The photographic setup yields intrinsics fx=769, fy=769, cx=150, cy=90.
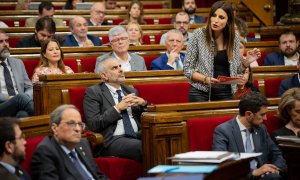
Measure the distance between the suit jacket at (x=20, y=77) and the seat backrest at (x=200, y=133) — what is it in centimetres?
153

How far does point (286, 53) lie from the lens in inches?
259

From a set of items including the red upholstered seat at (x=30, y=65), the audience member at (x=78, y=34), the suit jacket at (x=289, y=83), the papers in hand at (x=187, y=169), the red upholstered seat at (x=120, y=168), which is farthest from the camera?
the audience member at (x=78, y=34)

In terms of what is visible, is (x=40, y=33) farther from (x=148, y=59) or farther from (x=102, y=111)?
(x=102, y=111)

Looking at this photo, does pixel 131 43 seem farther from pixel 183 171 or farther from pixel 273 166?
pixel 183 171

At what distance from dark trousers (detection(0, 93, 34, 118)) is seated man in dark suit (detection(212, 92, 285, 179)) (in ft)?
4.56

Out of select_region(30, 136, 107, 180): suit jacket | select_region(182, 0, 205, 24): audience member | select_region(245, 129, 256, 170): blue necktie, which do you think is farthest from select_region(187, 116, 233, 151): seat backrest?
select_region(182, 0, 205, 24): audience member

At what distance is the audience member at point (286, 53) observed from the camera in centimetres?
657

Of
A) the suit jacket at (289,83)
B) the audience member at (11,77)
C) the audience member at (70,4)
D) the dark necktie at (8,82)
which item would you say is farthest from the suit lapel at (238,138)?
the audience member at (70,4)

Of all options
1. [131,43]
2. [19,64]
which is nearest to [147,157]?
[19,64]

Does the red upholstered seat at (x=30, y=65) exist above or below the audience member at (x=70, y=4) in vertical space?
below

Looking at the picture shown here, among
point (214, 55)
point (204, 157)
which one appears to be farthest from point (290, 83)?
point (204, 157)

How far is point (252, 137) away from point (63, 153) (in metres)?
1.19

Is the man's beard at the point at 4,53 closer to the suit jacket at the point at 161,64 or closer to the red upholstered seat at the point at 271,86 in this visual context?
the suit jacket at the point at 161,64

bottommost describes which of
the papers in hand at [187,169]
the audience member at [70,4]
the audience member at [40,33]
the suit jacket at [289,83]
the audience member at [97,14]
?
the papers in hand at [187,169]
